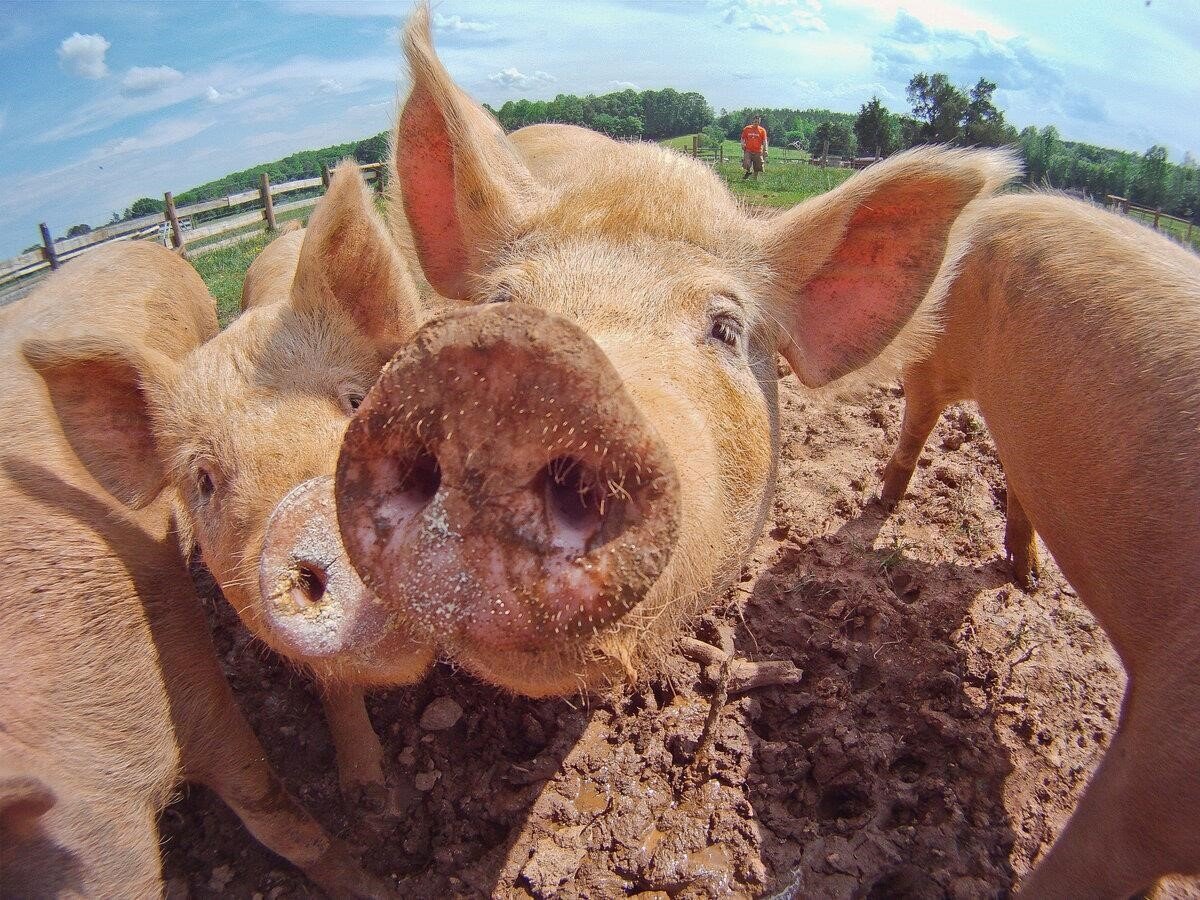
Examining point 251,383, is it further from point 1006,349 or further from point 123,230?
point 123,230

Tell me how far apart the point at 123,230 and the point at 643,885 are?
78.1 ft

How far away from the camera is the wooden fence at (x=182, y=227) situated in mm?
18438

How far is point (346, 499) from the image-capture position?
5.51 feet

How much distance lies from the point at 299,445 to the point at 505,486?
1651mm

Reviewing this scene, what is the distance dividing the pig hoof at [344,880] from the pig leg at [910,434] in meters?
4.09

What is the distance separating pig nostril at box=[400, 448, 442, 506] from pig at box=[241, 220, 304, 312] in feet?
11.3

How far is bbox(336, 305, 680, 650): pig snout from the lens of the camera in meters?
1.52

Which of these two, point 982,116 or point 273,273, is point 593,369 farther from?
point 982,116

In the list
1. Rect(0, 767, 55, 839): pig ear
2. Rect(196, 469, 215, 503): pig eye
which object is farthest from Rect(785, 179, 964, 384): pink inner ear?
Rect(0, 767, 55, 839): pig ear

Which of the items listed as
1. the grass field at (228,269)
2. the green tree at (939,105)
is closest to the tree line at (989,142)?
the green tree at (939,105)

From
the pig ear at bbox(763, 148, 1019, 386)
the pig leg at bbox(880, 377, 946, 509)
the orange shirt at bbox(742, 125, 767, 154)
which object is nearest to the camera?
the pig ear at bbox(763, 148, 1019, 386)

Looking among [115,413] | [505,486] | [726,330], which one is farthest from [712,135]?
[505,486]

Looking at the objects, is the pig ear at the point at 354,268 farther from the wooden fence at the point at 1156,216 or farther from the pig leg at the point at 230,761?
the wooden fence at the point at 1156,216

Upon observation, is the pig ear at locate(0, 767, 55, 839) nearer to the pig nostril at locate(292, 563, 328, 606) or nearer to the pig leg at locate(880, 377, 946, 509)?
the pig nostril at locate(292, 563, 328, 606)
